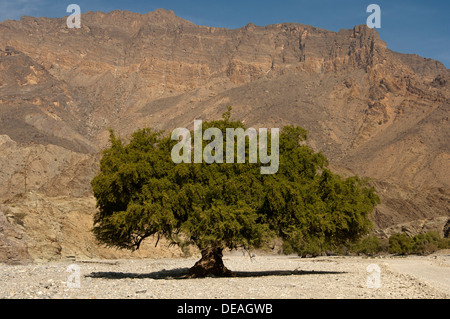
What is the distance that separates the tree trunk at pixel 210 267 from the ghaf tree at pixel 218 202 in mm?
45

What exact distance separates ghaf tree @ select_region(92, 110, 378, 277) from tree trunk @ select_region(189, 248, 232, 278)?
5 centimetres

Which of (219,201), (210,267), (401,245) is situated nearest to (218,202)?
(219,201)

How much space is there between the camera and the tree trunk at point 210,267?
25.7m

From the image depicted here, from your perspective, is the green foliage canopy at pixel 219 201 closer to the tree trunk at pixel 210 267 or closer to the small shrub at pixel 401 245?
the tree trunk at pixel 210 267

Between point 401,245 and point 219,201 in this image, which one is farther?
point 401,245

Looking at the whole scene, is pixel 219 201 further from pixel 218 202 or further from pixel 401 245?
pixel 401 245

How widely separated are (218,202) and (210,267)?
162 inches

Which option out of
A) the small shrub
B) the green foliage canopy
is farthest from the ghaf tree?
the small shrub

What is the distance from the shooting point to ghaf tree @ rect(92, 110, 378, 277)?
22.9 m

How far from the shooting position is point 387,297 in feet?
54.3

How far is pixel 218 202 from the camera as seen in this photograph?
23.2 m

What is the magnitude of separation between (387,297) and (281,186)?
793 centimetres

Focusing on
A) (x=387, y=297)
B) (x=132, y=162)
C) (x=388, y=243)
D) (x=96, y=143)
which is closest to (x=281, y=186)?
(x=132, y=162)
